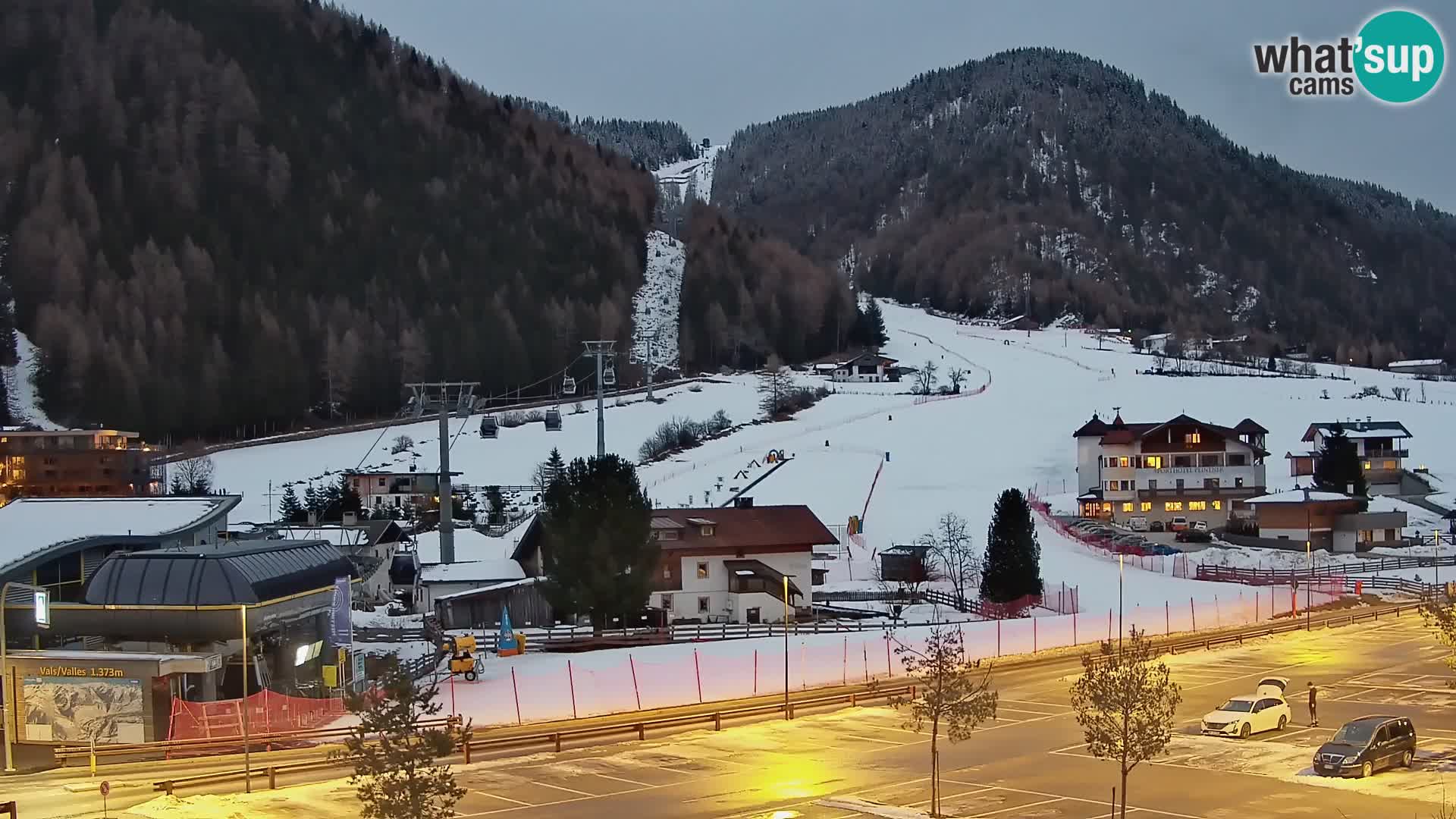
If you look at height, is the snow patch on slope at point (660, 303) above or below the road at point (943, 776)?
above

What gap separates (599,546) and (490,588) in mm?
5338

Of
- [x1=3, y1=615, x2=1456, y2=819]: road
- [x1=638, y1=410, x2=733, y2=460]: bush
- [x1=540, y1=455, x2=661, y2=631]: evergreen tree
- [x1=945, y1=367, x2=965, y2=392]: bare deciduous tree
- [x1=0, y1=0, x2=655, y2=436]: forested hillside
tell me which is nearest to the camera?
[x1=3, y1=615, x2=1456, y2=819]: road

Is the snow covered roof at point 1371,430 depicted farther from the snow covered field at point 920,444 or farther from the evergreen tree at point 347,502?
the evergreen tree at point 347,502

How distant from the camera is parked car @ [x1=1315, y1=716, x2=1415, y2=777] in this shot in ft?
82.4

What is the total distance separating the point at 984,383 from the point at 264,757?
10372 centimetres

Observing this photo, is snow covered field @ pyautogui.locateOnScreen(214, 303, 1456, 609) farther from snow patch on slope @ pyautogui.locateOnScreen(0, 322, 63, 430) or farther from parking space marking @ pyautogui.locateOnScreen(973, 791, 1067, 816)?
parking space marking @ pyautogui.locateOnScreen(973, 791, 1067, 816)

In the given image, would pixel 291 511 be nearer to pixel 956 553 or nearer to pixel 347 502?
pixel 347 502

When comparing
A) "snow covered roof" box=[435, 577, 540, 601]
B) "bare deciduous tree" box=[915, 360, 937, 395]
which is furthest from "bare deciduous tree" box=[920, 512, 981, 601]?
"bare deciduous tree" box=[915, 360, 937, 395]

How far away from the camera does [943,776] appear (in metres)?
26.1

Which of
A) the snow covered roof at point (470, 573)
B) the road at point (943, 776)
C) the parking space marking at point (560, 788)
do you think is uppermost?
the snow covered roof at point (470, 573)

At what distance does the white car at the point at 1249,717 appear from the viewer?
29.4 metres

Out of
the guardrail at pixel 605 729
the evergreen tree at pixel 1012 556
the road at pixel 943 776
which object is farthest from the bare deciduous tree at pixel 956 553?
the road at pixel 943 776

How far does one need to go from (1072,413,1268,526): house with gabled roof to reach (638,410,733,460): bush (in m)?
28.8

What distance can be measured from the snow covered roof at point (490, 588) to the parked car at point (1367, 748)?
27976 millimetres
